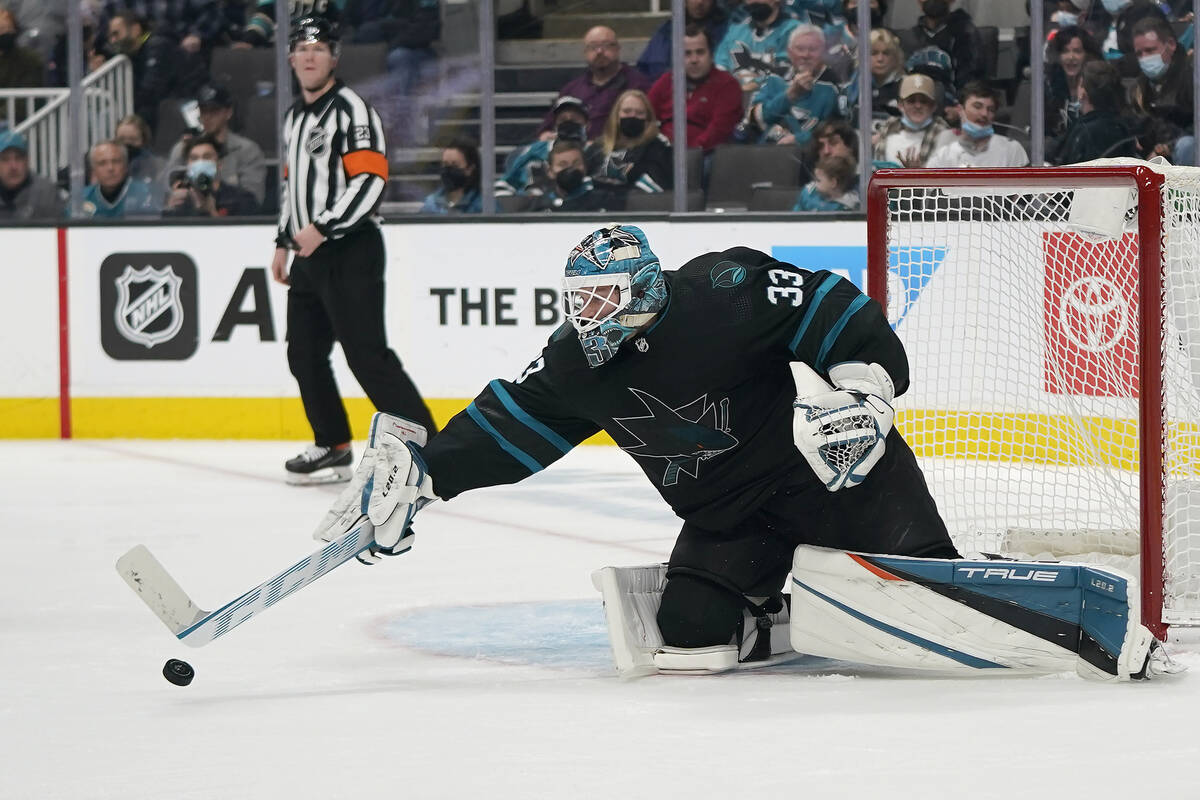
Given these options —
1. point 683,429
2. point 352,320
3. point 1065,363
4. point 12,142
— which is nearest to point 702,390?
point 683,429

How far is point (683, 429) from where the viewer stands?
108 inches

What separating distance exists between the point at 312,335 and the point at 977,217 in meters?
2.07

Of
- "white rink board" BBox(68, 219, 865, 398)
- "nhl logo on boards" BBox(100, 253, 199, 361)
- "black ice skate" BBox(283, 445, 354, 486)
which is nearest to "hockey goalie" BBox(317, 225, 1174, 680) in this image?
"black ice skate" BBox(283, 445, 354, 486)

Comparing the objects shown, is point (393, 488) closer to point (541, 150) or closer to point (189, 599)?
point (189, 599)

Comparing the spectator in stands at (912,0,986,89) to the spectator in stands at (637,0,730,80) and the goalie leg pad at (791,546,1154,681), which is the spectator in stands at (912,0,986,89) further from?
the goalie leg pad at (791,546,1154,681)

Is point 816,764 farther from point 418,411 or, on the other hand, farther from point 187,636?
point 418,411

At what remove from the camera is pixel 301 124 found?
18.2ft

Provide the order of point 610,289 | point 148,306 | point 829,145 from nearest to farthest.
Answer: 1. point 610,289
2. point 829,145
3. point 148,306

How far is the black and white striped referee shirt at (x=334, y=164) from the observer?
17.6 ft

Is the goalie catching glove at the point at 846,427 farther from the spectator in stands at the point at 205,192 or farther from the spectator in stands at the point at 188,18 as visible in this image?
the spectator in stands at the point at 188,18

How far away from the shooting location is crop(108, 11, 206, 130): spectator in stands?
700 cm

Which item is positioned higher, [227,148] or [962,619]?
[227,148]

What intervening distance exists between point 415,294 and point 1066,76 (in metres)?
2.45

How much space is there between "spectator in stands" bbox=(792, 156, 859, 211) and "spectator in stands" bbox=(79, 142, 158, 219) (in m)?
2.49
